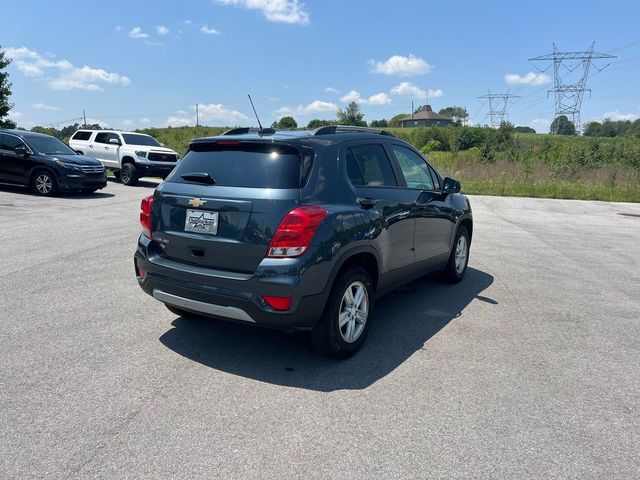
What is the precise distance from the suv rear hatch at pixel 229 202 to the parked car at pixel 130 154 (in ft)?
52.0

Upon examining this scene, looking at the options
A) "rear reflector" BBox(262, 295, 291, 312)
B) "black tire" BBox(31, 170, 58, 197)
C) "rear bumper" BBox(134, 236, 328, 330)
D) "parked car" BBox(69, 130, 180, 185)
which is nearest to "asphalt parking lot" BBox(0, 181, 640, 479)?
"rear bumper" BBox(134, 236, 328, 330)

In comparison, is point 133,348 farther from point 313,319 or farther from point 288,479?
point 288,479

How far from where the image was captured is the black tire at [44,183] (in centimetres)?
1414

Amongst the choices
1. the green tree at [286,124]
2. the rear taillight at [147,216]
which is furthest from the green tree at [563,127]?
the rear taillight at [147,216]

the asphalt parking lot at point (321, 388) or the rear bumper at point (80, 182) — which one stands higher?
the rear bumper at point (80, 182)

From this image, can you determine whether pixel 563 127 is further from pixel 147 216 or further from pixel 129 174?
pixel 147 216

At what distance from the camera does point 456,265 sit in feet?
21.5

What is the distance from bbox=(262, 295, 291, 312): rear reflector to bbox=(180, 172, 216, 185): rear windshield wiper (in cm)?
105

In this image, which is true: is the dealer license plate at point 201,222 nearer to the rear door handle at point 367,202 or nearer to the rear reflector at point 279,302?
the rear reflector at point 279,302

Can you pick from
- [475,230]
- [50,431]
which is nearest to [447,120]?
[475,230]

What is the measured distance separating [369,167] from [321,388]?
2026 millimetres

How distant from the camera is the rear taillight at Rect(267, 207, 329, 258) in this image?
3.57m

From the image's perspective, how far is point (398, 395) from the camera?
11.7 ft

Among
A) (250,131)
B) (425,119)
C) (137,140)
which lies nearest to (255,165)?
(250,131)
